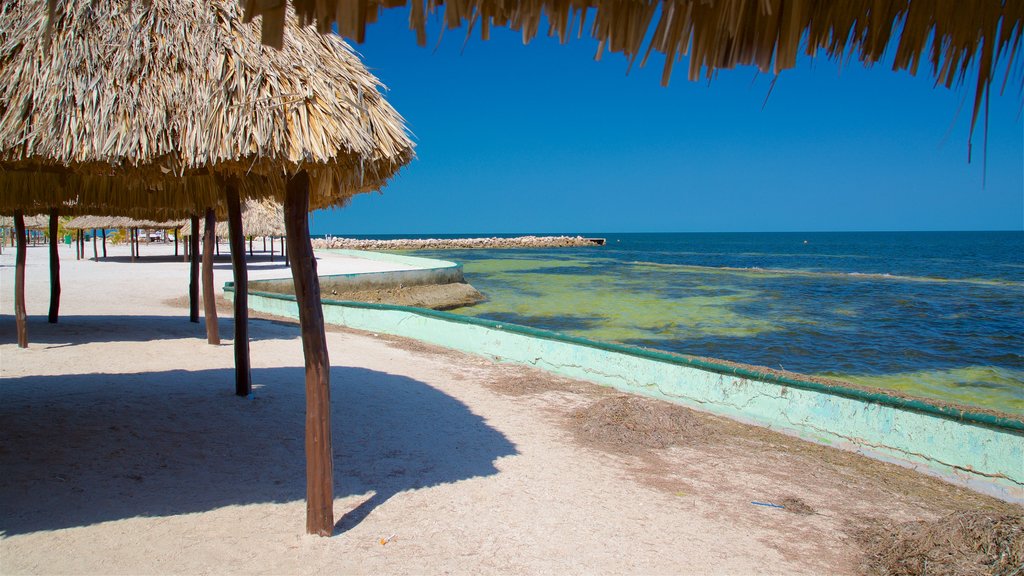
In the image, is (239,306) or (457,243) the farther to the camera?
(457,243)

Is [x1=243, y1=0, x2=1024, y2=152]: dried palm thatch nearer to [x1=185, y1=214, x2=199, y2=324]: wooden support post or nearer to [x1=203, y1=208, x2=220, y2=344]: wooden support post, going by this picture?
[x1=203, y1=208, x2=220, y2=344]: wooden support post

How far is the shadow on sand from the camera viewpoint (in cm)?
350

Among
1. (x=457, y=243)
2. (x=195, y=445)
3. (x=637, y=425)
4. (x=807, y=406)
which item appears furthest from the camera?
(x=457, y=243)

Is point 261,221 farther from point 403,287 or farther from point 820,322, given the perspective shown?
point 820,322

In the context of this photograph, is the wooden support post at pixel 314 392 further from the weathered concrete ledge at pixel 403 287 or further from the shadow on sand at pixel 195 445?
the weathered concrete ledge at pixel 403 287

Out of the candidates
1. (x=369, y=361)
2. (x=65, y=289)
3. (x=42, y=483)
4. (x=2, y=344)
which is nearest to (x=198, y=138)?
(x=42, y=483)

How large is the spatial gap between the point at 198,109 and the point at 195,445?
2.49 metres

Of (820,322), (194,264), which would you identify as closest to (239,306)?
(194,264)

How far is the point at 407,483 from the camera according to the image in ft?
13.2

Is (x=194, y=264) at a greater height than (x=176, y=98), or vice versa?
(x=176, y=98)

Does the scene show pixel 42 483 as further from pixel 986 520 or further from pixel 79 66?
pixel 986 520

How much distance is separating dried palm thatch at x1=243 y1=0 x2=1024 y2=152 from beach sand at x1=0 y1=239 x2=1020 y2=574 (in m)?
2.44

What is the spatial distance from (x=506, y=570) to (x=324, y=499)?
3.36ft

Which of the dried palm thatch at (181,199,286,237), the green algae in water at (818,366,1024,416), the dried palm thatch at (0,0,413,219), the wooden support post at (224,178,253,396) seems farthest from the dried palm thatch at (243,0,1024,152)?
the dried palm thatch at (181,199,286,237)
